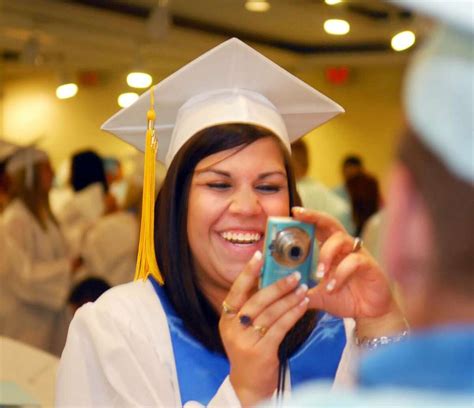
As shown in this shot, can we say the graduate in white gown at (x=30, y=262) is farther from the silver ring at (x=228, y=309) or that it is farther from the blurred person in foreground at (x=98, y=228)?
the silver ring at (x=228, y=309)

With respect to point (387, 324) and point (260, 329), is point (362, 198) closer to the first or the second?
point (387, 324)

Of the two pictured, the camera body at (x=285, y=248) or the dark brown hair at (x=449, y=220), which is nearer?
the dark brown hair at (x=449, y=220)

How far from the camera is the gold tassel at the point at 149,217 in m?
2.08

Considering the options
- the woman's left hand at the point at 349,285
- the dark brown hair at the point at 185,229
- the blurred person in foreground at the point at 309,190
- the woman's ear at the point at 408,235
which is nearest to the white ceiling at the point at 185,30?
the blurred person in foreground at the point at 309,190

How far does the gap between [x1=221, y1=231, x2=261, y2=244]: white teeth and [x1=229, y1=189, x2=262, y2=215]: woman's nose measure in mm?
41

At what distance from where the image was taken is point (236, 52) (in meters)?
2.03

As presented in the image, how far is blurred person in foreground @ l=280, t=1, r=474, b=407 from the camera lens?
2.42 ft

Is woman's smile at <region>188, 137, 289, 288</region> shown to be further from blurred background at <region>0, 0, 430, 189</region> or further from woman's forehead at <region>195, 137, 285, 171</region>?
blurred background at <region>0, 0, 430, 189</region>

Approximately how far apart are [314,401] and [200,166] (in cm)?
126

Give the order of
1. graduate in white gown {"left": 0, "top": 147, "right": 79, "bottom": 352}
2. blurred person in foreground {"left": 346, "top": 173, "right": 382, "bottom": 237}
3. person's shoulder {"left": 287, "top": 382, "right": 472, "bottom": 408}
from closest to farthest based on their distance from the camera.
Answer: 1. person's shoulder {"left": 287, "top": 382, "right": 472, "bottom": 408}
2. graduate in white gown {"left": 0, "top": 147, "right": 79, "bottom": 352}
3. blurred person in foreground {"left": 346, "top": 173, "right": 382, "bottom": 237}

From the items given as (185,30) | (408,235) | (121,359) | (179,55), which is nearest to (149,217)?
(121,359)

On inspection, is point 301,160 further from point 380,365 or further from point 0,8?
point 380,365

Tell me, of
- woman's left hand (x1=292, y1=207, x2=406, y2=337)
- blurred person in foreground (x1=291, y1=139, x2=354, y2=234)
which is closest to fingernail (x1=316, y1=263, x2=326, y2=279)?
woman's left hand (x1=292, y1=207, x2=406, y2=337)

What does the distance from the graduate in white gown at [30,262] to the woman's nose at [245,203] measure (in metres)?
3.56
